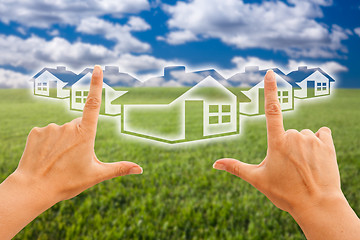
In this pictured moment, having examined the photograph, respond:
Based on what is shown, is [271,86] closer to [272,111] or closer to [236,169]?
[272,111]

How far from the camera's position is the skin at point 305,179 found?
1218 mm

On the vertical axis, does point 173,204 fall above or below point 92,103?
below

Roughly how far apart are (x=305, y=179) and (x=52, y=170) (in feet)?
3.72

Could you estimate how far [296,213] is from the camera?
4.38ft

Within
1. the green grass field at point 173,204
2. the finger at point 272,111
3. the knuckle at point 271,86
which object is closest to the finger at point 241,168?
the finger at point 272,111

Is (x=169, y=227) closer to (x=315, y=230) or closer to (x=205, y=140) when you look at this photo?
(x=315, y=230)

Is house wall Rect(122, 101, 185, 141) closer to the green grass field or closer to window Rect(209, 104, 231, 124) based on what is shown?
window Rect(209, 104, 231, 124)

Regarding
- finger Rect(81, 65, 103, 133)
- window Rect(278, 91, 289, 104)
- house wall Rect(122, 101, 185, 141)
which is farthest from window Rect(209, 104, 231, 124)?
finger Rect(81, 65, 103, 133)

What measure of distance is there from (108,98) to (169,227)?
1530 millimetres

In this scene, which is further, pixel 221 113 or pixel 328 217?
pixel 221 113

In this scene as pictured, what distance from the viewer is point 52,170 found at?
1412mm

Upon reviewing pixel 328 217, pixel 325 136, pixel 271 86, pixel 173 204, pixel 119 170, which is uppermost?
pixel 271 86

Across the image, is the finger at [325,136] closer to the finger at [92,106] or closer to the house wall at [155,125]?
the finger at [92,106]

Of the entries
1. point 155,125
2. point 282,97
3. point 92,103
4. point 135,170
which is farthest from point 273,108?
point 155,125
